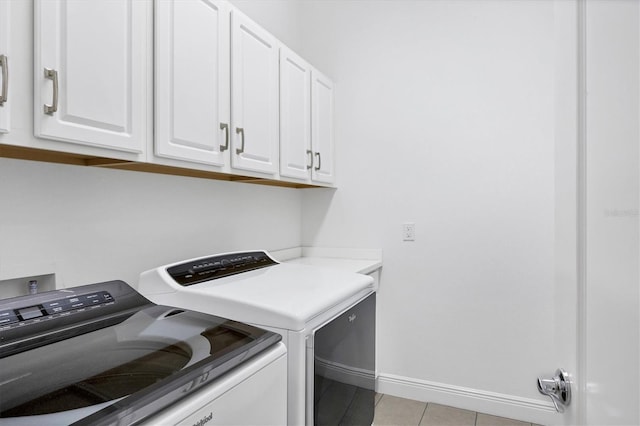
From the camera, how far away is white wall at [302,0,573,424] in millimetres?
2254

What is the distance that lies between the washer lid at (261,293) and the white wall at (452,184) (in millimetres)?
965

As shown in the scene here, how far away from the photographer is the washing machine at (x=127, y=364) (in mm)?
644

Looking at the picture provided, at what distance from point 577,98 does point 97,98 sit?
3.77 ft

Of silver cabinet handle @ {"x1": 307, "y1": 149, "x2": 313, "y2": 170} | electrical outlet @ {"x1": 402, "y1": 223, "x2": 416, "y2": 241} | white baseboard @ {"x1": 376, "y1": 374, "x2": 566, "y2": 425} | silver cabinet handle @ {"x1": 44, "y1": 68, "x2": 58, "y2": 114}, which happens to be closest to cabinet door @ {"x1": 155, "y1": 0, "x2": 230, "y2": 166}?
silver cabinet handle @ {"x1": 44, "y1": 68, "x2": 58, "y2": 114}

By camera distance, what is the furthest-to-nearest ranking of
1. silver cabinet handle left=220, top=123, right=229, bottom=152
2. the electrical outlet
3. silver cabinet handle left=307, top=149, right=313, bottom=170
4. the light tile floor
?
the electrical outlet < silver cabinet handle left=307, top=149, right=313, bottom=170 < the light tile floor < silver cabinet handle left=220, top=123, right=229, bottom=152

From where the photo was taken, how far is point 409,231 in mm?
2541

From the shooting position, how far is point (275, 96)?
1983 mm

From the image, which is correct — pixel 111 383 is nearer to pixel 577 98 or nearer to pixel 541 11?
pixel 577 98

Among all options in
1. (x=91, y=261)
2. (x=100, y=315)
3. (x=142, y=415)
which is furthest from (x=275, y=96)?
(x=142, y=415)

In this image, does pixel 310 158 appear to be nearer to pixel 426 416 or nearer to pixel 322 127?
pixel 322 127

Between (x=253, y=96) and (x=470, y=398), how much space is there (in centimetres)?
217

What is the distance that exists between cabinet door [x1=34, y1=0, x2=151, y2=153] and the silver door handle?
1252 millimetres

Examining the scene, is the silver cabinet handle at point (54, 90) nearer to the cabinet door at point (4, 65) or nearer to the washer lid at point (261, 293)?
the cabinet door at point (4, 65)

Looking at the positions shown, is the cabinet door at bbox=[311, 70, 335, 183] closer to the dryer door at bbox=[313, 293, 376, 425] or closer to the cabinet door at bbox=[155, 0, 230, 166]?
the cabinet door at bbox=[155, 0, 230, 166]
